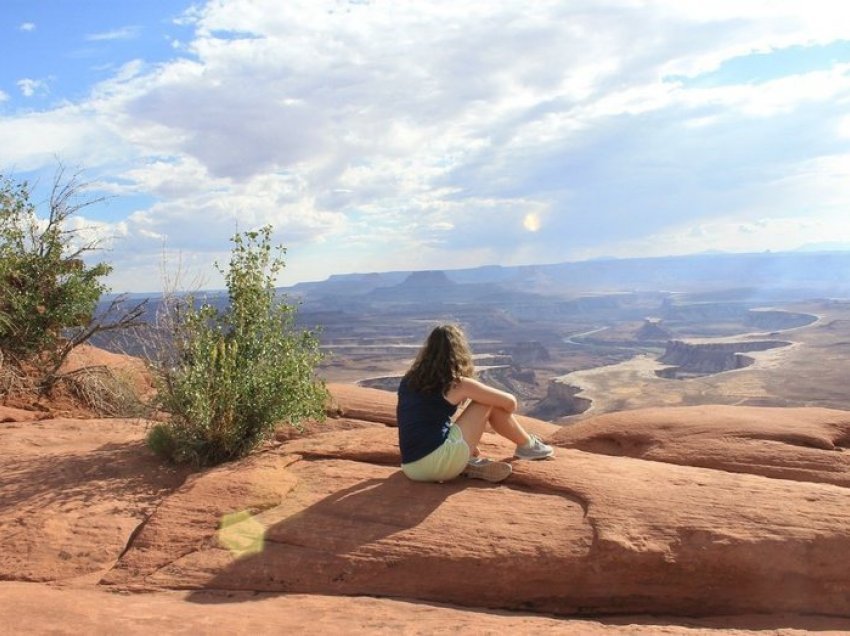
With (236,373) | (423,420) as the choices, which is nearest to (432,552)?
(423,420)

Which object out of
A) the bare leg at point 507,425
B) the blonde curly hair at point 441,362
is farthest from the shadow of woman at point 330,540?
the blonde curly hair at point 441,362

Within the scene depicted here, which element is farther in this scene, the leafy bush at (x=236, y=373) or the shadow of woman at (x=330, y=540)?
the leafy bush at (x=236, y=373)

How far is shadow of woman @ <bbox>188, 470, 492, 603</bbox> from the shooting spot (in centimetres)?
491

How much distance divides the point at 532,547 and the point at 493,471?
3.02 feet

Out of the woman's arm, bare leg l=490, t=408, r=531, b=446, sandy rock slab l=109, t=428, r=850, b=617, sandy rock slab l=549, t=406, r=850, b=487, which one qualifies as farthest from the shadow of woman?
sandy rock slab l=549, t=406, r=850, b=487

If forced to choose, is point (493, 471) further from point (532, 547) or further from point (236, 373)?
point (236, 373)

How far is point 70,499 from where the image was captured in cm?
598

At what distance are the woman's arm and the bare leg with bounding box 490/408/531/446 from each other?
0.18 metres

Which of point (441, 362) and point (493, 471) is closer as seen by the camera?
point (441, 362)

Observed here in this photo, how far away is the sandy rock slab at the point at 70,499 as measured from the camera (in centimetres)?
525

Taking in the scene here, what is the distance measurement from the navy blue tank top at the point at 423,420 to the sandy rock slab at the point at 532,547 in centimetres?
41

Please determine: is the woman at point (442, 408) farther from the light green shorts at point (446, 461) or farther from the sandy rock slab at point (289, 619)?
the sandy rock slab at point (289, 619)

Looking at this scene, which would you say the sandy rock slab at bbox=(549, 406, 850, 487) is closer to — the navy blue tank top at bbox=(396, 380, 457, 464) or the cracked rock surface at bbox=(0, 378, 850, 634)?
the cracked rock surface at bbox=(0, 378, 850, 634)

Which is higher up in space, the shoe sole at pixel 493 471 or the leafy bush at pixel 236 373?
the leafy bush at pixel 236 373
